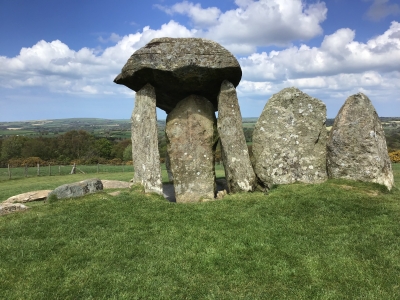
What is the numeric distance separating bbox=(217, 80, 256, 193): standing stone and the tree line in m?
50.4

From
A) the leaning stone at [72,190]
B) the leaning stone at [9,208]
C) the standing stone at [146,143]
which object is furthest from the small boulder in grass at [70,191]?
the standing stone at [146,143]

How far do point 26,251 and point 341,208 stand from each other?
921 centimetres

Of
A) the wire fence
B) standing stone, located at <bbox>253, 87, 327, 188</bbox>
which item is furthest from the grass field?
the wire fence

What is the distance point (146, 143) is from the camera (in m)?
13.7

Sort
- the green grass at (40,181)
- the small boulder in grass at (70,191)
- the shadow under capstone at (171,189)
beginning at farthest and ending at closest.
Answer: the green grass at (40,181), the shadow under capstone at (171,189), the small boulder in grass at (70,191)

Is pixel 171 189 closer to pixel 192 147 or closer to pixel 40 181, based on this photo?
pixel 192 147

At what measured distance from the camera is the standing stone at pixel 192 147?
1395cm

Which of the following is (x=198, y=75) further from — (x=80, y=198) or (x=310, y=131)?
(x=80, y=198)

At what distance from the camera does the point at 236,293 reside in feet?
20.1

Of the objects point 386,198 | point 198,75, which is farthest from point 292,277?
point 198,75

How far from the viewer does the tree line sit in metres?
66.5

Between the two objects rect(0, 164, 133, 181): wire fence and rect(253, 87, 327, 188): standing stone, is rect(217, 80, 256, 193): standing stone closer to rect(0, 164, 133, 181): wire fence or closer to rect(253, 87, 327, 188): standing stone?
rect(253, 87, 327, 188): standing stone

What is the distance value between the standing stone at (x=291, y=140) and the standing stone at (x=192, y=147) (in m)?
2.14

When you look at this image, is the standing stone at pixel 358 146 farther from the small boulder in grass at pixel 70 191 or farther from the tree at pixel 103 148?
the tree at pixel 103 148
